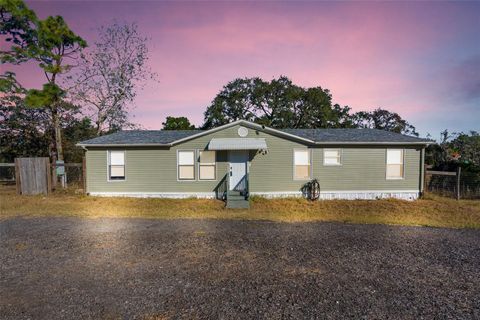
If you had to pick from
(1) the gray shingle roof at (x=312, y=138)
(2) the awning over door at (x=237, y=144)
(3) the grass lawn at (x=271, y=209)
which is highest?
(1) the gray shingle roof at (x=312, y=138)

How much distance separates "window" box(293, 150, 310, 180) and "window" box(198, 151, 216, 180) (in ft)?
13.7

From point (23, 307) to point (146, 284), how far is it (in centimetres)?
165

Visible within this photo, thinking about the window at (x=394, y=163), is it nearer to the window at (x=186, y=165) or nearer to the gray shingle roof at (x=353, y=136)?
the gray shingle roof at (x=353, y=136)

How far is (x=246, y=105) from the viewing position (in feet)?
115

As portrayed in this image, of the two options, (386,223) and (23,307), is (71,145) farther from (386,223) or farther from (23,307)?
(386,223)

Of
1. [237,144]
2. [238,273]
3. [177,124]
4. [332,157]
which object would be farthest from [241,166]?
[177,124]

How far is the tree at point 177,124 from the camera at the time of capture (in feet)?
143

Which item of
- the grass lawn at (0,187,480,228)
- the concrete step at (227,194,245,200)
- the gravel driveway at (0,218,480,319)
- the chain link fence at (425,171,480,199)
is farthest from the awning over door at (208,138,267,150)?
the chain link fence at (425,171,480,199)

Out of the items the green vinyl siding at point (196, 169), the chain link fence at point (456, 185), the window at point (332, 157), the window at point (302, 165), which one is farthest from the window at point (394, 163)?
the window at point (302, 165)

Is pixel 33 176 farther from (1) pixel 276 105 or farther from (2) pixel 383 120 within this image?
(2) pixel 383 120

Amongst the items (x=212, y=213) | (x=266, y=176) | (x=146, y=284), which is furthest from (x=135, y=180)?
(x=146, y=284)

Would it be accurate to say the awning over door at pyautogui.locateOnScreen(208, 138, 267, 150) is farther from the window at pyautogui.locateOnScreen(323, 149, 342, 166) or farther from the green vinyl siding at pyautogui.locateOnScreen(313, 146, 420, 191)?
the window at pyautogui.locateOnScreen(323, 149, 342, 166)

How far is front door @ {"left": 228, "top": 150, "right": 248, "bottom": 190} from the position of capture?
506 inches

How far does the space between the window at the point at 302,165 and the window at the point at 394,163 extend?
13.8ft
